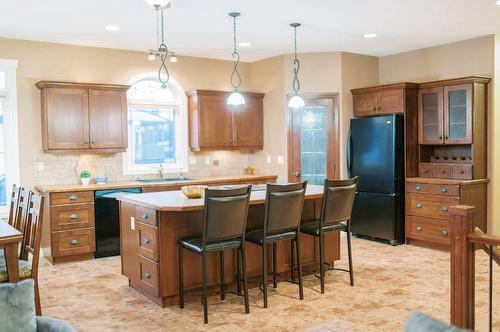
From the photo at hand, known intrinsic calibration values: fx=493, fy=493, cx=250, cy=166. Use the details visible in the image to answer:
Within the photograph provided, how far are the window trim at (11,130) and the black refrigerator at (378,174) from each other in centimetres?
434

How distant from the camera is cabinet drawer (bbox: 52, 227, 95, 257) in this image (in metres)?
5.68

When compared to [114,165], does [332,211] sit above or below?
below

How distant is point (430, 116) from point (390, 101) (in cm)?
55

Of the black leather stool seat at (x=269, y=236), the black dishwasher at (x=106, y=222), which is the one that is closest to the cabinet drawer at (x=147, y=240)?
the black leather stool seat at (x=269, y=236)

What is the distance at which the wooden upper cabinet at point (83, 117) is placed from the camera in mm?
5926

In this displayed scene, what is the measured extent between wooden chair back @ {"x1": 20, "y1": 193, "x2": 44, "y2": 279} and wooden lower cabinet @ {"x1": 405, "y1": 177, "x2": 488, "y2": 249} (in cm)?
460

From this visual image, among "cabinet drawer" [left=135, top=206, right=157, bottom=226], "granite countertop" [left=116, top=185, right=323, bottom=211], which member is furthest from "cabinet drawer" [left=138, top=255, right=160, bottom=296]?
"granite countertop" [left=116, top=185, right=323, bottom=211]

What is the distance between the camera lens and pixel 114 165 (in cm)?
664

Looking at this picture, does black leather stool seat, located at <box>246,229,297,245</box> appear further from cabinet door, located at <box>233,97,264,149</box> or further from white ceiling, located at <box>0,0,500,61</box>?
cabinet door, located at <box>233,97,264,149</box>

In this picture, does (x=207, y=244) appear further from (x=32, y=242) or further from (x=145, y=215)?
(x=32, y=242)

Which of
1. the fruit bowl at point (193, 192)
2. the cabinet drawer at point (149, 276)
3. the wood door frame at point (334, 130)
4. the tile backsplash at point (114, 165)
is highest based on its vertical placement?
the wood door frame at point (334, 130)

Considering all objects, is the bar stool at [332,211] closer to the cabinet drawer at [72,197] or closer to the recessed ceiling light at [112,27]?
the cabinet drawer at [72,197]

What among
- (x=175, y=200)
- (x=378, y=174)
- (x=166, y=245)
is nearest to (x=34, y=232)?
(x=166, y=245)

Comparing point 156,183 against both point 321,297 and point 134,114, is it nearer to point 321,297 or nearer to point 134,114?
point 134,114
